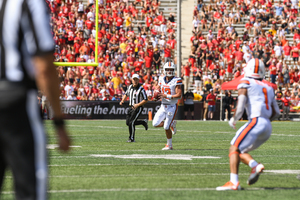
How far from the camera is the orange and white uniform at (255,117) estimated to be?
6.52 m

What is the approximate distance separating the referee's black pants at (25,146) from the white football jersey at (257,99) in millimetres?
3857

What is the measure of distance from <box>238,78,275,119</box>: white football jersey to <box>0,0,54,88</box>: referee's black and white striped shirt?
3862mm

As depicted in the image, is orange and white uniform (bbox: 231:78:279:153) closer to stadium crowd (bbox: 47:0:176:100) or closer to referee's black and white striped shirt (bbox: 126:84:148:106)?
referee's black and white striped shirt (bbox: 126:84:148:106)

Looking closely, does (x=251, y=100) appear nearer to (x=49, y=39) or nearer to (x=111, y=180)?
(x=111, y=180)

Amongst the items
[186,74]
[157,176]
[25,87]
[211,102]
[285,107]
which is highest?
[25,87]

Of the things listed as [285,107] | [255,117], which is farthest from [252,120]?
[285,107]

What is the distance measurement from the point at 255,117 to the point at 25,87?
13.0 ft

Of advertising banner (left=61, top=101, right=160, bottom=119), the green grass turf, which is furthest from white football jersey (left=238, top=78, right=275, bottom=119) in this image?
advertising banner (left=61, top=101, right=160, bottom=119)

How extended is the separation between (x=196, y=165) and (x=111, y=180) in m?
2.27

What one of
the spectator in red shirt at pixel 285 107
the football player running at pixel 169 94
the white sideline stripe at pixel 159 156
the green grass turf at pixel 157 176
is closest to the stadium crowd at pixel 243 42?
the spectator in red shirt at pixel 285 107

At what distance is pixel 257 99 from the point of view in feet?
21.9

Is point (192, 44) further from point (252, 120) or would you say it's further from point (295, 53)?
point (252, 120)

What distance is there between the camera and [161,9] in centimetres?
3362

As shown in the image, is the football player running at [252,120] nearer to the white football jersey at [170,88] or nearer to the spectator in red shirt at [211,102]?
the white football jersey at [170,88]
